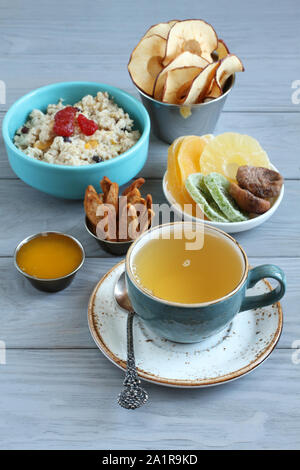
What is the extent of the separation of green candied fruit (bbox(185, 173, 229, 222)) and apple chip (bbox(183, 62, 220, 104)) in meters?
0.22

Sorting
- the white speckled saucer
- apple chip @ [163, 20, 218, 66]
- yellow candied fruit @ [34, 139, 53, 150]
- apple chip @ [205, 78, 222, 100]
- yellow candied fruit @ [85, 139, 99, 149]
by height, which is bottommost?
the white speckled saucer

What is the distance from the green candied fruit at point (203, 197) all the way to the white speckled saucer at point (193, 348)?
8.1 inches

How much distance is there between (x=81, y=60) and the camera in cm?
173

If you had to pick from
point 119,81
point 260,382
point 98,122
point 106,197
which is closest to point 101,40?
point 119,81

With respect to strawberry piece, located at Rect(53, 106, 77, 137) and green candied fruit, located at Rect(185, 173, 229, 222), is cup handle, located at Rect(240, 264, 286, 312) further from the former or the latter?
strawberry piece, located at Rect(53, 106, 77, 137)

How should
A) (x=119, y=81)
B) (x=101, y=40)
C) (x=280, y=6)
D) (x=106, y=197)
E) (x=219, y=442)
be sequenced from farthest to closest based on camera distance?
1. (x=280, y=6)
2. (x=101, y=40)
3. (x=119, y=81)
4. (x=106, y=197)
5. (x=219, y=442)

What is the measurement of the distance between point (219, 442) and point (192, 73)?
81 cm

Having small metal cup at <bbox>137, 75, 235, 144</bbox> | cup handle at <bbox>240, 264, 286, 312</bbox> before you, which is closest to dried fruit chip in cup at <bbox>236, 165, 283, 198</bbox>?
small metal cup at <bbox>137, 75, 235, 144</bbox>

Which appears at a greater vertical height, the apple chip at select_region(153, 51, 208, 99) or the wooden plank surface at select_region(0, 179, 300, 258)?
the apple chip at select_region(153, 51, 208, 99)

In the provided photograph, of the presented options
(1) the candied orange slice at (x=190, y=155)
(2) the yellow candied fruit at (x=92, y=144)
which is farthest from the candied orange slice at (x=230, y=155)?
(2) the yellow candied fruit at (x=92, y=144)

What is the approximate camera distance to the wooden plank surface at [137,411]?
856mm

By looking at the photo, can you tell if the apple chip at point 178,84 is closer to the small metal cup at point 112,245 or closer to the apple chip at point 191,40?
the apple chip at point 191,40

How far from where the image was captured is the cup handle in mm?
867

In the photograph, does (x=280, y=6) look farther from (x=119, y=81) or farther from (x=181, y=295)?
(x=181, y=295)
